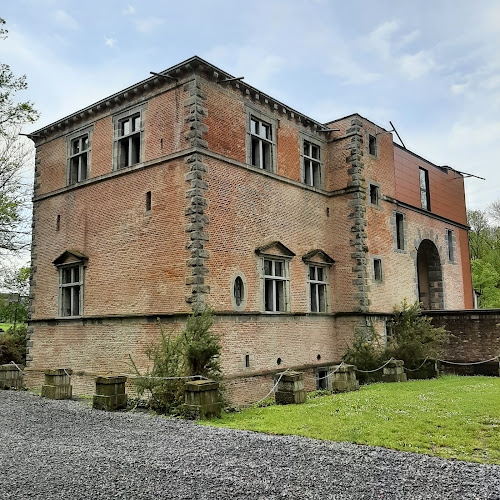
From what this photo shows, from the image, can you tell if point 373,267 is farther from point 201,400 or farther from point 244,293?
point 201,400

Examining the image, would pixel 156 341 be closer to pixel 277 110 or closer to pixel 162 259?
pixel 162 259

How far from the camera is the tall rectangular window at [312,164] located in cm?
1950

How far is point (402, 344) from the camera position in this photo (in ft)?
62.6

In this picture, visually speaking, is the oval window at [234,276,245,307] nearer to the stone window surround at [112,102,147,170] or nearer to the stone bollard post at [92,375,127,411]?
the stone bollard post at [92,375,127,411]

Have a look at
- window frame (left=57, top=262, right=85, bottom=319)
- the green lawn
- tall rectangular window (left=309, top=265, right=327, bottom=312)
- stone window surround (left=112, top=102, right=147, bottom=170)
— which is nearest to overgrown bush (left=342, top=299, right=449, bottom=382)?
tall rectangular window (left=309, top=265, right=327, bottom=312)

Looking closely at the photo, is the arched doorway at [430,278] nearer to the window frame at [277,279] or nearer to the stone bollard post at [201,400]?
the window frame at [277,279]

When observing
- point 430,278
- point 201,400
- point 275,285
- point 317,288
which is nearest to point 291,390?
point 201,400

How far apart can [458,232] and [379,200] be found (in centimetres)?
881

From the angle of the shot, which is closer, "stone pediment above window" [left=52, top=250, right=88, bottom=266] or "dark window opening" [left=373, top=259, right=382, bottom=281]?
"stone pediment above window" [left=52, top=250, right=88, bottom=266]

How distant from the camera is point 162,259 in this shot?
14.7 m

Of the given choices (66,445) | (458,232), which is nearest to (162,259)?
(66,445)

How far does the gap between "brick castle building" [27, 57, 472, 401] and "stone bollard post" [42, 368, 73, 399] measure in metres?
1.07

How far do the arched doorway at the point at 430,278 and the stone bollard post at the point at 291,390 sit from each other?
537 inches

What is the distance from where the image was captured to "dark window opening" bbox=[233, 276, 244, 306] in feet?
50.0
